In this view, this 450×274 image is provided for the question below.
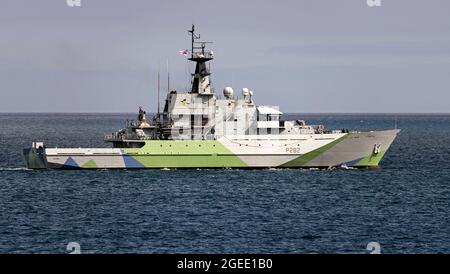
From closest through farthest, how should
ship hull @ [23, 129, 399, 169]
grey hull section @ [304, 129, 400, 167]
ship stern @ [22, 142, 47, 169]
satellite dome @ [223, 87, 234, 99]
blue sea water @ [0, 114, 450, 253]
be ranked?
1. blue sea water @ [0, 114, 450, 253]
2. ship hull @ [23, 129, 399, 169]
3. ship stern @ [22, 142, 47, 169]
4. grey hull section @ [304, 129, 400, 167]
5. satellite dome @ [223, 87, 234, 99]

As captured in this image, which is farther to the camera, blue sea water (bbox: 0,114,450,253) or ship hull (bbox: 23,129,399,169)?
ship hull (bbox: 23,129,399,169)

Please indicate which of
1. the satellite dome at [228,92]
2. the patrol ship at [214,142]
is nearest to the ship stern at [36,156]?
the patrol ship at [214,142]

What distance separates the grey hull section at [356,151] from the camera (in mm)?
60281

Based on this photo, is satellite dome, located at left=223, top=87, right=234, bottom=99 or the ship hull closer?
the ship hull

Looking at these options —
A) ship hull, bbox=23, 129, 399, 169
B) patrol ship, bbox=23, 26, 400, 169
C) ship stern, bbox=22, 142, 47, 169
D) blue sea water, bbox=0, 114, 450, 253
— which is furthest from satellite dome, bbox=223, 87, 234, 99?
ship stern, bbox=22, 142, 47, 169

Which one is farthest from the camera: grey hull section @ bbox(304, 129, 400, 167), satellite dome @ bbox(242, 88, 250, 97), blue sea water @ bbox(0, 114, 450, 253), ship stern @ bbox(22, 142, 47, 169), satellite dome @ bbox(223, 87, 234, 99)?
satellite dome @ bbox(223, 87, 234, 99)

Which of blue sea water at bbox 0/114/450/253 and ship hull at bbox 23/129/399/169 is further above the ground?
ship hull at bbox 23/129/399/169

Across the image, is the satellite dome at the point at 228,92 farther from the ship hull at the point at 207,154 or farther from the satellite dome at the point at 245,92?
the ship hull at the point at 207,154

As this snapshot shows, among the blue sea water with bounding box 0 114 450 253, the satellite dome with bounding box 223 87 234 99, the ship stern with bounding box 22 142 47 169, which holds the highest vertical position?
the satellite dome with bounding box 223 87 234 99

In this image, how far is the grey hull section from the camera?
60.3m

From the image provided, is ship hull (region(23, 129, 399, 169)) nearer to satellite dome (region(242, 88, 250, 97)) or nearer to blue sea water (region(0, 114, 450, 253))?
blue sea water (region(0, 114, 450, 253))

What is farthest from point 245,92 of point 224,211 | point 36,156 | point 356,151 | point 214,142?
point 224,211

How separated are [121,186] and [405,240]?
2236cm

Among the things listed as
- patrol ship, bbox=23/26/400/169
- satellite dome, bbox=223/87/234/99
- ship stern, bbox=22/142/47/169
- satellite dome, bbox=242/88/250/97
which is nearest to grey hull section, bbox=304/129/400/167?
patrol ship, bbox=23/26/400/169
